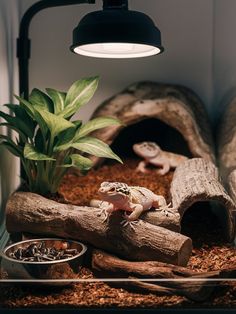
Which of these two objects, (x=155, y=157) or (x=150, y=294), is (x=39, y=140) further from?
(x=150, y=294)

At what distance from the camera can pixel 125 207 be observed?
59.7 inches

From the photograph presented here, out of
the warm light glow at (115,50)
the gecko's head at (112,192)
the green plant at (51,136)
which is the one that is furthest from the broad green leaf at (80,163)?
the warm light glow at (115,50)

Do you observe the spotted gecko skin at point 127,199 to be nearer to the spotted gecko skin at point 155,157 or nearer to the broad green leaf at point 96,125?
the broad green leaf at point 96,125

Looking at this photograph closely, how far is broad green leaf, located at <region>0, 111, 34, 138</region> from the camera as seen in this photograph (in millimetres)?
1702

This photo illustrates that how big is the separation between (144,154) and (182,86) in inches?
13.9

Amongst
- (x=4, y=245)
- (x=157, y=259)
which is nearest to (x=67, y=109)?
(x=4, y=245)

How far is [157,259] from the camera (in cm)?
139

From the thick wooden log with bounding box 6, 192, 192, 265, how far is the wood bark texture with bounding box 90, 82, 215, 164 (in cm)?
58

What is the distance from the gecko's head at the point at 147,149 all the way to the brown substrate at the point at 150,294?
0.28 meters

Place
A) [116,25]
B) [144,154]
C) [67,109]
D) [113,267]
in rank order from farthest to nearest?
1. [144,154]
2. [67,109]
3. [116,25]
4. [113,267]

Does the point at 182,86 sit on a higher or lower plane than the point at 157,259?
higher

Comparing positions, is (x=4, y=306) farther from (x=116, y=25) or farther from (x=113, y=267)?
(x=116, y=25)

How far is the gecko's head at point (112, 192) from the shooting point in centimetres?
147

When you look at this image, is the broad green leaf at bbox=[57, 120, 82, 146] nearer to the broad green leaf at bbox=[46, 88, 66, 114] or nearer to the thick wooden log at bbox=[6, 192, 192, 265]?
the broad green leaf at bbox=[46, 88, 66, 114]
